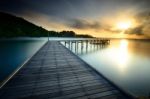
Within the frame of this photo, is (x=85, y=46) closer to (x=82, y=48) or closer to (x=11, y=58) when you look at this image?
(x=82, y=48)

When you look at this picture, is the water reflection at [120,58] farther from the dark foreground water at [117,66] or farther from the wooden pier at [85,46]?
the wooden pier at [85,46]

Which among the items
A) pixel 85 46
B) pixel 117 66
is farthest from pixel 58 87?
pixel 85 46

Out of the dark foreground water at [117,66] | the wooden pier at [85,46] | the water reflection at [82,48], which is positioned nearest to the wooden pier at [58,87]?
the dark foreground water at [117,66]

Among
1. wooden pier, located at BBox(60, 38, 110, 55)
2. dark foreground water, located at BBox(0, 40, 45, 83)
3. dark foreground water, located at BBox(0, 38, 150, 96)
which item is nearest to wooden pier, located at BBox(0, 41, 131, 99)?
dark foreground water, located at BBox(0, 38, 150, 96)

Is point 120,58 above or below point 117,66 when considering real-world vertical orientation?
above

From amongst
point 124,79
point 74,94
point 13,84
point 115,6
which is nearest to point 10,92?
point 13,84

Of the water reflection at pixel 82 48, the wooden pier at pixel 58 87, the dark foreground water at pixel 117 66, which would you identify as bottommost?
the dark foreground water at pixel 117 66

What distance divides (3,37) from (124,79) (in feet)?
219

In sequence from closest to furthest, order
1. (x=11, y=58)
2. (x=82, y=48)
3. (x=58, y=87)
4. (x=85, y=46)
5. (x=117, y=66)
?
1. (x=58, y=87)
2. (x=117, y=66)
3. (x=11, y=58)
4. (x=82, y=48)
5. (x=85, y=46)

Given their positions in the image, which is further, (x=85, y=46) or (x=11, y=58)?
(x=85, y=46)

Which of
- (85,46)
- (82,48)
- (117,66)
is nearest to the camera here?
(117,66)

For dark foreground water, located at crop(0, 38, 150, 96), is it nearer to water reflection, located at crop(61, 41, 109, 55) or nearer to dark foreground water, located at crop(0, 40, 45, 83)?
dark foreground water, located at crop(0, 40, 45, 83)

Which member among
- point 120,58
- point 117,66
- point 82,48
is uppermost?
point 82,48

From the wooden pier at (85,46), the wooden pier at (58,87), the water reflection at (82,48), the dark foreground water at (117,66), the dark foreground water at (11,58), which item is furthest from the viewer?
the wooden pier at (85,46)
